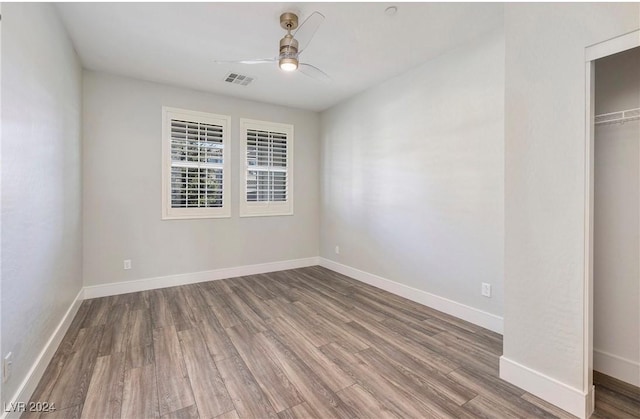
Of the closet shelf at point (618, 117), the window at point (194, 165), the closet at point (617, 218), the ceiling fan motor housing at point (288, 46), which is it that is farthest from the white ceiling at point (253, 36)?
the closet shelf at point (618, 117)

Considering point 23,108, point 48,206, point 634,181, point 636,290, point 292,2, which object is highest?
point 292,2

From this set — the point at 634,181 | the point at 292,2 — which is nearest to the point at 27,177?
the point at 292,2

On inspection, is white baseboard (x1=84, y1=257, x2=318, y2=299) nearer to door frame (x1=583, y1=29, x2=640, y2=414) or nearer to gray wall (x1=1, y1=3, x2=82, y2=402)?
gray wall (x1=1, y1=3, x2=82, y2=402)

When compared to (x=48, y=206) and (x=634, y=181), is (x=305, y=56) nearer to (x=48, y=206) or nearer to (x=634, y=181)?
(x=48, y=206)

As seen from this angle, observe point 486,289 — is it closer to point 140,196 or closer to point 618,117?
point 618,117

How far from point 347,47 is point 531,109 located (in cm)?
187

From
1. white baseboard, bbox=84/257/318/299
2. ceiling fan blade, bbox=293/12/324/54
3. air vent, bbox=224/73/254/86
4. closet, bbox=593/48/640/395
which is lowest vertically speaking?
white baseboard, bbox=84/257/318/299

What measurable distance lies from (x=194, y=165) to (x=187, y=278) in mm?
1618

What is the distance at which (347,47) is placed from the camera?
289 centimetres

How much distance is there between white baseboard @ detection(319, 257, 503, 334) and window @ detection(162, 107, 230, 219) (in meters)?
2.26

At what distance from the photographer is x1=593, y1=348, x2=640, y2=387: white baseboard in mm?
1808

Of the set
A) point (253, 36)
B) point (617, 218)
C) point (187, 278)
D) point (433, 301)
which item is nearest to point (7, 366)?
point (187, 278)

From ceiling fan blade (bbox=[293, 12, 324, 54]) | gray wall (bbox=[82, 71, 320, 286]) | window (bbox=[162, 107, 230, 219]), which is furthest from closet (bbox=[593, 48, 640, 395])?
window (bbox=[162, 107, 230, 219])

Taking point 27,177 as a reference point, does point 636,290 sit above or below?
below
